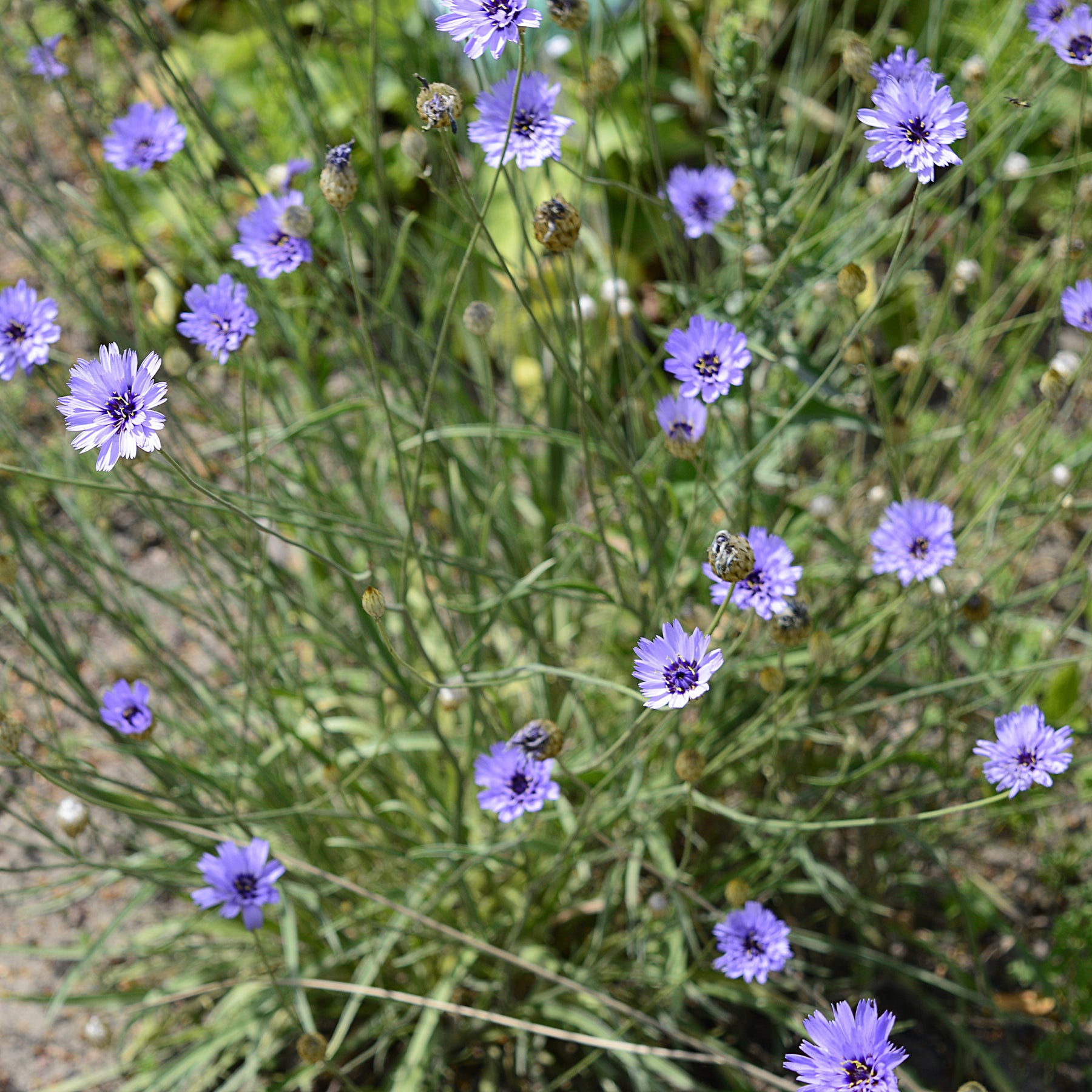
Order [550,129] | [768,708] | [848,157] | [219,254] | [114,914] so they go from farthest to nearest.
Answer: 1. [848,157]
2. [219,254]
3. [114,914]
4. [768,708]
5. [550,129]

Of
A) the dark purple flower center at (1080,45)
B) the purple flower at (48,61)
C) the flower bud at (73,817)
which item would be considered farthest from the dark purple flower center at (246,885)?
the dark purple flower center at (1080,45)

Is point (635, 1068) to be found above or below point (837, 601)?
below

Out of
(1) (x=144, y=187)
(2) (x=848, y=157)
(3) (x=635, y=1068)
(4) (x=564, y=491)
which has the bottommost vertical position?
(3) (x=635, y=1068)

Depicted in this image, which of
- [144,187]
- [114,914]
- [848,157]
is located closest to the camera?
[114,914]

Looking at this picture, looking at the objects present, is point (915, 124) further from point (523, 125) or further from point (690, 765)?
point (690, 765)

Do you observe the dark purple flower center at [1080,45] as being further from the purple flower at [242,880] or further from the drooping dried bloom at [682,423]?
the purple flower at [242,880]

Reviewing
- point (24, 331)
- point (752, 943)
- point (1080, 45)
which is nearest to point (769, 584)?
point (752, 943)

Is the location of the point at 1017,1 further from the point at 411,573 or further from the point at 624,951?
the point at 624,951

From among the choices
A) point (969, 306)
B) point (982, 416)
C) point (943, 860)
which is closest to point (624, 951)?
point (943, 860)
